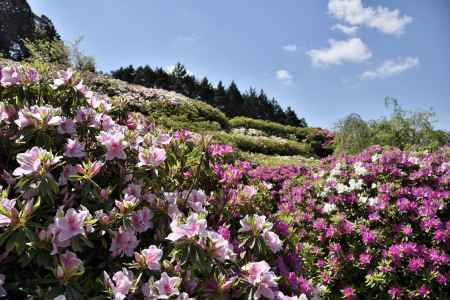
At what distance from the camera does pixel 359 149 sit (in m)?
11.6

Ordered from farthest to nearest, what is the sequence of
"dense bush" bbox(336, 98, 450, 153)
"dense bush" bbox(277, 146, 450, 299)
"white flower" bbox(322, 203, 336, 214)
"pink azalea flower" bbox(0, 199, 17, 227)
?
"dense bush" bbox(336, 98, 450, 153) → "white flower" bbox(322, 203, 336, 214) → "dense bush" bbox(277, 146, 450, 299) → "pink azalea flower" bbox(0, 199, 17, 227)

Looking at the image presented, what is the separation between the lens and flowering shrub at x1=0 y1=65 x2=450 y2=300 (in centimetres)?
188

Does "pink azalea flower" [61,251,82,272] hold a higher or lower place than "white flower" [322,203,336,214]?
lower

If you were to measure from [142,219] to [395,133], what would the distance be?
10279mm

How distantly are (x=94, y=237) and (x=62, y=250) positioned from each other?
0.63 feet

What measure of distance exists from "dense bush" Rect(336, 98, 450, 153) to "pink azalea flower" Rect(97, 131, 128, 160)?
9516mm

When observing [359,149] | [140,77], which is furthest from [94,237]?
[140,77]

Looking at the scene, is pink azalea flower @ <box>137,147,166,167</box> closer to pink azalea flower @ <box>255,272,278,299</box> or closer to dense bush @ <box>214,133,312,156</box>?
A: pink azalea flower @ <box>255,272,278,299</box>

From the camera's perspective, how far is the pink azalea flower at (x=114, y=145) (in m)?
2.32

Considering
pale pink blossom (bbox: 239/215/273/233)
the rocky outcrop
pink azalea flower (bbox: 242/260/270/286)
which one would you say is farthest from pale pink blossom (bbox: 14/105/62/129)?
the rocky outcrop

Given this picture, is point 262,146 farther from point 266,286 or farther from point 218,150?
point 266,286

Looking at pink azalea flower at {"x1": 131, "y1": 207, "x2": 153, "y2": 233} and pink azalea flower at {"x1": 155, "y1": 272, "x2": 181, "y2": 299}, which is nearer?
pink azalea flower at {"x1": 155, "y1": 272, "x2": 181, "y2": 299}

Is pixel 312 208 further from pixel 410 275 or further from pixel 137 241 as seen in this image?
pixel 137 241

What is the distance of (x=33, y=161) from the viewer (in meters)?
2.00
